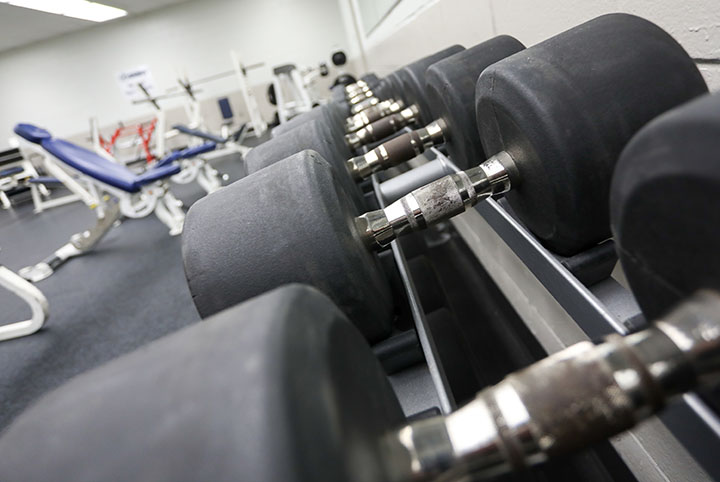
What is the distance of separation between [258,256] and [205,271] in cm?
6

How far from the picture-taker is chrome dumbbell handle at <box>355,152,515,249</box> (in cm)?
51

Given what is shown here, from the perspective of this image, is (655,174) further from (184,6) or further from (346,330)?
(184,6)

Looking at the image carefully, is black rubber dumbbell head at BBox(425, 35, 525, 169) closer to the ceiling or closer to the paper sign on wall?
the ceiling

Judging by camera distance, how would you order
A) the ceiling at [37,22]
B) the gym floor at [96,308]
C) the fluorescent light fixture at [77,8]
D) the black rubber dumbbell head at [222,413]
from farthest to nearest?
the ceiling at [37,22], the fluorescent light fixture at [77,8], the gym floor at [96,308], the black rubber dumbbell head at [222,413]

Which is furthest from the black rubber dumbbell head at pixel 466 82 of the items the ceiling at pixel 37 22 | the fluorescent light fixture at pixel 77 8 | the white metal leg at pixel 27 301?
the ceiling at pixel 37 22

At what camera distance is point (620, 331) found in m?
0.34

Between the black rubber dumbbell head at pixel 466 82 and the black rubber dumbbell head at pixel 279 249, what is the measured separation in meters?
0.35

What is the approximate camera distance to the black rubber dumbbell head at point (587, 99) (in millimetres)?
395

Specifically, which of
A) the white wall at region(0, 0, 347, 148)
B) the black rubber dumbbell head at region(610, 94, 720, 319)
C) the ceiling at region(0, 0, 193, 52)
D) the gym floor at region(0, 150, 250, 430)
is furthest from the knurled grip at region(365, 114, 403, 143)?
the white wall at region(0, 0, 347, 148)

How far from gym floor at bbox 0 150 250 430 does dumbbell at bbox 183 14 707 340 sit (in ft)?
4.04

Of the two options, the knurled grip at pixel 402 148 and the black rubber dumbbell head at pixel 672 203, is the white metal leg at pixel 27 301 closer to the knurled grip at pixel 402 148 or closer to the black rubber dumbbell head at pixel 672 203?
the knurled grip at pixel 402 148

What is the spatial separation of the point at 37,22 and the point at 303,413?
25.1 ft

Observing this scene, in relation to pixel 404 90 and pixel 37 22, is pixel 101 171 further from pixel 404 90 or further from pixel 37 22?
pixel 37 22

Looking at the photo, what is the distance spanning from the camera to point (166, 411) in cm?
19
